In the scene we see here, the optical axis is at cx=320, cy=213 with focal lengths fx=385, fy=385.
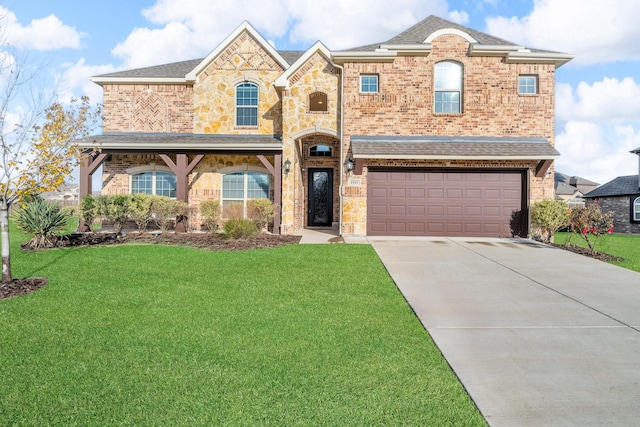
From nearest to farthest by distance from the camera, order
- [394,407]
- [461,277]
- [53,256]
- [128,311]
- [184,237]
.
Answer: [394,407] < [128,311] < [461,277] < [53,256] < [184,237]

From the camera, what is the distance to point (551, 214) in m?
12.6

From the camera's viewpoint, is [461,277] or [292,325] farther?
[461,277]

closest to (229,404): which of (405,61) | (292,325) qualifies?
(292,325)

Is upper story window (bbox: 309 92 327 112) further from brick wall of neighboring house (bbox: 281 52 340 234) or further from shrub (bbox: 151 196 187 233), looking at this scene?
shrub (bbox: 151 196 187 233)

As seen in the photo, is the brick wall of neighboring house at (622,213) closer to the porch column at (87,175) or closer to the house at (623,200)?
the house at (623,200)

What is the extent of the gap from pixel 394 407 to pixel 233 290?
394 cm

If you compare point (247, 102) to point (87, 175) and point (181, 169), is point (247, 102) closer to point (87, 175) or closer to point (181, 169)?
point (181, 169)

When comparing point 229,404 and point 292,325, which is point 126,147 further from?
point 229,404

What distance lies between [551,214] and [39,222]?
15410mm

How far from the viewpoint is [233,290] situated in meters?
6.29

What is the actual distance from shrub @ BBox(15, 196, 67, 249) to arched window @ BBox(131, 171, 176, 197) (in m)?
5.18

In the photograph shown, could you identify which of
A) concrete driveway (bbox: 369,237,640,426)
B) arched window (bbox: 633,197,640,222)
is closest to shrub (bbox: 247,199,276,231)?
concrete driveway (bbox: 369,237,640,426)

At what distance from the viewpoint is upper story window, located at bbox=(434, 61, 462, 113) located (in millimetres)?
14242

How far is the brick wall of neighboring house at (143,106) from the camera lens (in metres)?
16.2
